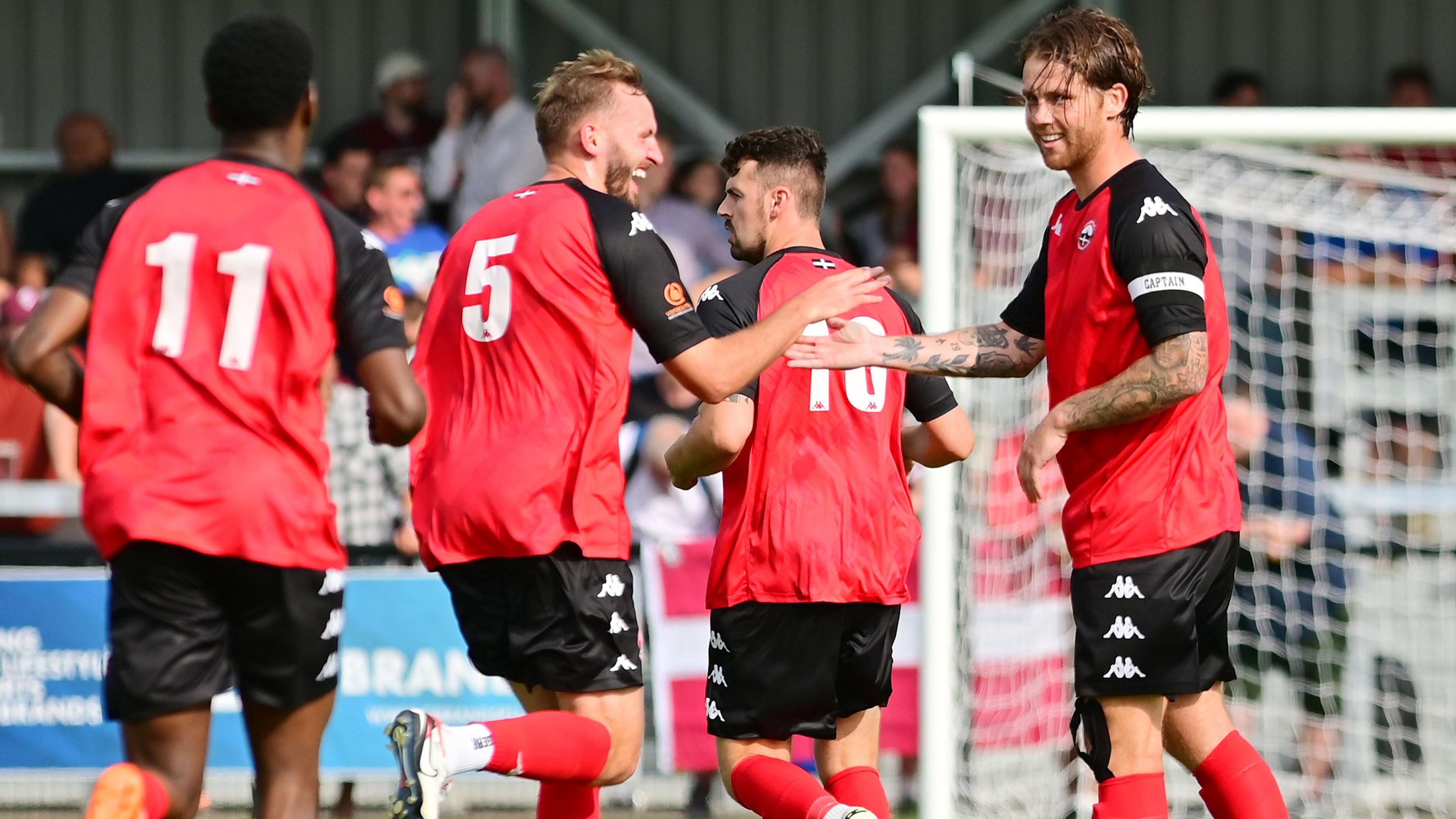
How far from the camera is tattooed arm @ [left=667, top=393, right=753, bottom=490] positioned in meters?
4.79

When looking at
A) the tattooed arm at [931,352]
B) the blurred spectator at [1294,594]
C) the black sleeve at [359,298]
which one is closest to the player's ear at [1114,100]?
the tattooed arm at [931,352]

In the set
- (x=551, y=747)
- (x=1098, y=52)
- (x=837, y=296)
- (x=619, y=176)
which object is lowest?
(x=551, y=747)

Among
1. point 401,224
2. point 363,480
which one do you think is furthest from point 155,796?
point 401,224

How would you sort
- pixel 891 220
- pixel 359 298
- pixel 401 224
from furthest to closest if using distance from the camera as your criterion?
1. pixel 891 220
2. pixel 401 224
3. pixel 359 298

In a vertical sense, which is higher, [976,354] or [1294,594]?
[976,354]

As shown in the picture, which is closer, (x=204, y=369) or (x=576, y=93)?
(x=204, y=369)

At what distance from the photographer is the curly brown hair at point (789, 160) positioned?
17.2 feet

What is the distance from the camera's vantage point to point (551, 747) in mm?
4527

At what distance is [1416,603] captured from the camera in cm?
841

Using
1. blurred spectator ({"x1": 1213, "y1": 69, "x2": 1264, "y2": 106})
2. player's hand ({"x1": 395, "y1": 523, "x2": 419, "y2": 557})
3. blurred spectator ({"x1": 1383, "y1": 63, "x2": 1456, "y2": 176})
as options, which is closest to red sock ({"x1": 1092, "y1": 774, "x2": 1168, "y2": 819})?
player's hand ({"x1": 395, "y1": 523, "x2": 419, "y2": 557})

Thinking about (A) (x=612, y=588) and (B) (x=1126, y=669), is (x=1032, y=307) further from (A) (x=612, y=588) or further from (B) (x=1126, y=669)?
(A) (x=612, y=588)

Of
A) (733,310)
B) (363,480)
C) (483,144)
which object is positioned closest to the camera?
(733,310)

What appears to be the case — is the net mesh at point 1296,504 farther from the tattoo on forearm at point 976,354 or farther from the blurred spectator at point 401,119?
the blurred spectator at point 401,119

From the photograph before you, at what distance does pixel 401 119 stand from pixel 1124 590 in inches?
337
